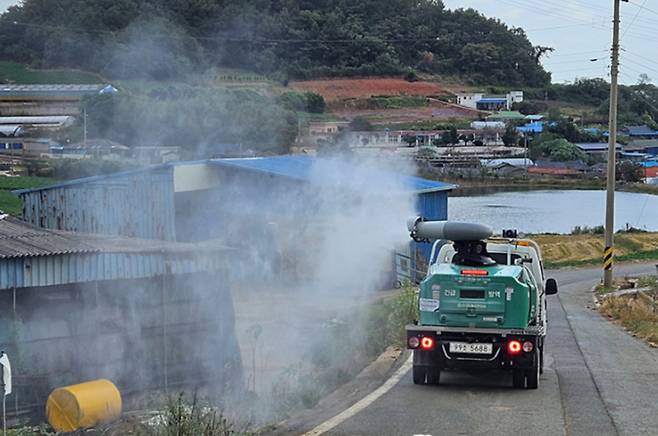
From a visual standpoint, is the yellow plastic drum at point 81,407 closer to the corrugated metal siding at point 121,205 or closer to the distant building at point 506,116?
the corrugated metal siding at point 121,205

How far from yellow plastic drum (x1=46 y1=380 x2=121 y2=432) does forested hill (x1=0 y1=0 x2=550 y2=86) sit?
10.4m

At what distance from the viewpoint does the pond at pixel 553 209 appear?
5834cm

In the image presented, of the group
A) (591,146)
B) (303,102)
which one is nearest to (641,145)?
(591,146)

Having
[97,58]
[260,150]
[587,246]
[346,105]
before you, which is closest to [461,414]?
[97,58]

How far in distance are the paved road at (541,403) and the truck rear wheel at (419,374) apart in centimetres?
13

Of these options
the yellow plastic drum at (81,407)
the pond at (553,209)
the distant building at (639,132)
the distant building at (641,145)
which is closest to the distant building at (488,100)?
the pond at (553,209)

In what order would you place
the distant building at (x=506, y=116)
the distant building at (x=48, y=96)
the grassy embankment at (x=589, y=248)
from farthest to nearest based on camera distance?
the distant building at (x=506, y=116), the grassy embankment at (x=589, y=248), the distant building at (x=48, y=96)

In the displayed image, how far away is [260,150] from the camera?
29.2 metres

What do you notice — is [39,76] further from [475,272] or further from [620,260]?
[620,260]

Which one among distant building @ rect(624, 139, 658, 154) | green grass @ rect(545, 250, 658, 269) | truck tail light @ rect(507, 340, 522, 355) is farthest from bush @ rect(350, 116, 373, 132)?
distant building @ rect(624, 139, 658, 154)

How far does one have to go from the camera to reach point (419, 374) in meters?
11.6

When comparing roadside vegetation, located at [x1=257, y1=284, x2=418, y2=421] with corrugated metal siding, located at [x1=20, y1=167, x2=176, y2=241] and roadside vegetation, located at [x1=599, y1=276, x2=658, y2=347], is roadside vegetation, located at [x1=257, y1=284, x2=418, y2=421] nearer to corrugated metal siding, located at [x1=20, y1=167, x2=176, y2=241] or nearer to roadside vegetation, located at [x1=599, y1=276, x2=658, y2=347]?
roadside vegetation, located at [x1=599, y1=276, x2=658, y2=347]

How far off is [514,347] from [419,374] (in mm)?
1269

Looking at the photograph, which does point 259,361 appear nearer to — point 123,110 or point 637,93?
point 123,110
